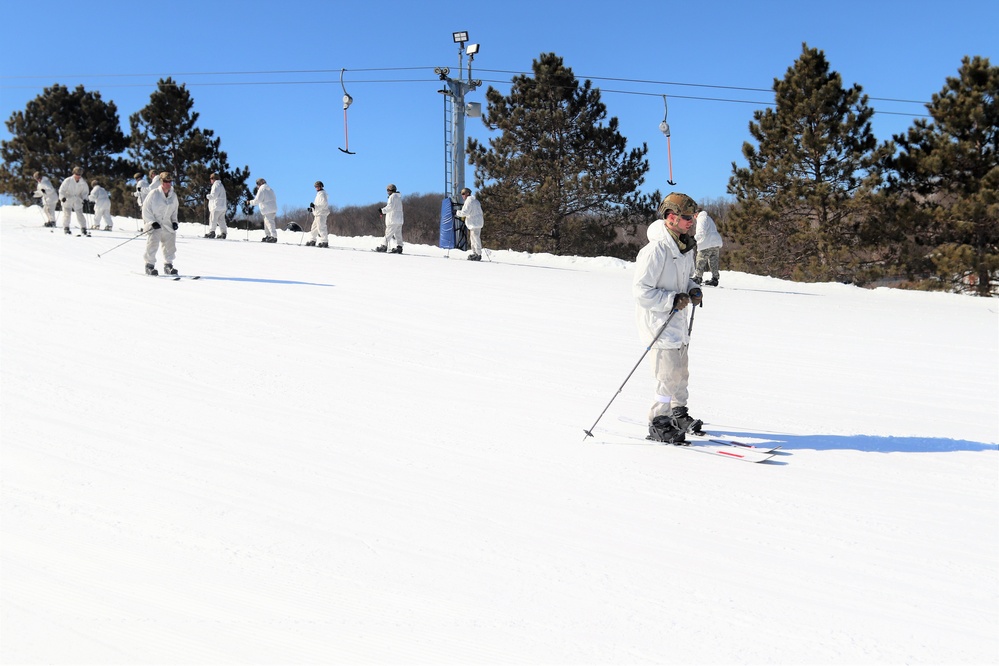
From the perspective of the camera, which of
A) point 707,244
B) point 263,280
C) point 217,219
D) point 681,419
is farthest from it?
point 217,219

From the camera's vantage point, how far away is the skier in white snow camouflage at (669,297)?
5.80m

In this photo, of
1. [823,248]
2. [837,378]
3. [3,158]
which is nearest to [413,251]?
[823,248]

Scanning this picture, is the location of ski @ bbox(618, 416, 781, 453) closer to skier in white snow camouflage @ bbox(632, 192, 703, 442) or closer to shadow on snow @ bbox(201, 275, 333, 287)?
skier in white snow camouflage @ bbox(632, 192, 703, 442)

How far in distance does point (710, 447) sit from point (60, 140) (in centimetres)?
4718

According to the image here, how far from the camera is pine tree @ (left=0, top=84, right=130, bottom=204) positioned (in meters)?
43.6

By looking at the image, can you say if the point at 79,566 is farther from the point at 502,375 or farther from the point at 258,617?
the point at 502,375

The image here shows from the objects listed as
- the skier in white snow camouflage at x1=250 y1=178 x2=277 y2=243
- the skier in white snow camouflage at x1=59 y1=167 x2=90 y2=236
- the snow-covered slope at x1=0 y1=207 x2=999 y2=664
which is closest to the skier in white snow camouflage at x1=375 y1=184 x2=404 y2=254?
the skier in white snow camouflage at x1=250 y1=178 x2=277 y2=243

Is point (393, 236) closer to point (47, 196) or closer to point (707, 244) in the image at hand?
point (707, 244)

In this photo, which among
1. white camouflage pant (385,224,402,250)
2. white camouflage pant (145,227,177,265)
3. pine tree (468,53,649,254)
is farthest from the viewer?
pine tree (468,53,649,254)

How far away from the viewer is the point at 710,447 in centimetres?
603

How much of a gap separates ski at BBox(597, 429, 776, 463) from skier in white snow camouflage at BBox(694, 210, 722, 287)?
32.3ft

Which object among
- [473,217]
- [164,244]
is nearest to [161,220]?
[164,244]

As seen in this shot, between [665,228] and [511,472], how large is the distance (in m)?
2.07

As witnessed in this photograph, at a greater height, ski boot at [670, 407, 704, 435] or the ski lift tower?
the ski lift tower
